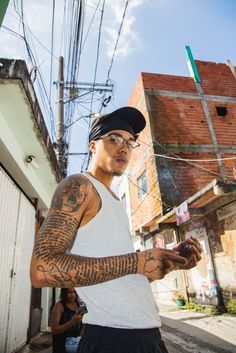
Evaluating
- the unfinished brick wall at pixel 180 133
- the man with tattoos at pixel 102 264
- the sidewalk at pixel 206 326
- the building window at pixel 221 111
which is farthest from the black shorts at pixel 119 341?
the building window at pixel 221 111

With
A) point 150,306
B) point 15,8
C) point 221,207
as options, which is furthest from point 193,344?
point 15,8

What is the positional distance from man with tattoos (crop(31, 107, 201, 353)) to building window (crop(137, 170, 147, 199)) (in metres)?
11.4

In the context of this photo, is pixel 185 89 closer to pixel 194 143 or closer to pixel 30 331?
pixel 194 143

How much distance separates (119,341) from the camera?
1.14 m

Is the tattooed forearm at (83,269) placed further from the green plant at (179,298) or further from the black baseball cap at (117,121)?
the green plant at (179,298)

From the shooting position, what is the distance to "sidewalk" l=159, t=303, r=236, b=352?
17.7 feet

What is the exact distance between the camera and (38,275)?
39.4 inches

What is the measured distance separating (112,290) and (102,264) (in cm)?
23

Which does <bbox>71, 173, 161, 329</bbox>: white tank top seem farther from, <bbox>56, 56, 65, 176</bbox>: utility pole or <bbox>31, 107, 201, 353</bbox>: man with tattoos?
<bbox>56, 56, 65, 176</bbox>: utility pole

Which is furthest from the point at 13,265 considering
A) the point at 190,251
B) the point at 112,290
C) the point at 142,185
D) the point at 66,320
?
the point at 142,185

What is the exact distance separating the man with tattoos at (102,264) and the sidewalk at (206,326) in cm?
455

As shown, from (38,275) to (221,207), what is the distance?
8332mm

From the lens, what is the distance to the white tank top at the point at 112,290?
1.17 m

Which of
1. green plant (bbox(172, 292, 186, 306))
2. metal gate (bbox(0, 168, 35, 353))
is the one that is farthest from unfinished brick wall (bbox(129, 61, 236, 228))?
metal gate (bbox(0, 168, 35, 353))
